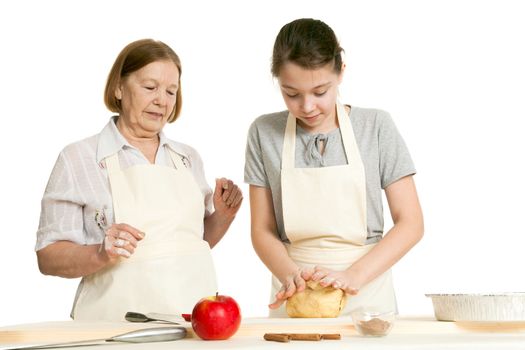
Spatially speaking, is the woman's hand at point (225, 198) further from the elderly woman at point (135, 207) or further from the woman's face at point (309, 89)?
the woman's face at point (309, 89)

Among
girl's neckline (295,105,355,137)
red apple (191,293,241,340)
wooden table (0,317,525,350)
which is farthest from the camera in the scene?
girl's neckline (295,105,355,137)

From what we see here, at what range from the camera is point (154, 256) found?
2734mm

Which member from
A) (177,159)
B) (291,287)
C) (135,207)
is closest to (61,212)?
(135,207)

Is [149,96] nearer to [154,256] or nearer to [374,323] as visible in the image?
[154,256]

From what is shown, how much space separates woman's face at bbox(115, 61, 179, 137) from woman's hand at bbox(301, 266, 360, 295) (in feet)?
2.60

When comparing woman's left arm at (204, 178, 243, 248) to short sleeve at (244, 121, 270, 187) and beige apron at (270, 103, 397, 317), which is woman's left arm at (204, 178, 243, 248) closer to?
short sleeve at (244, 121, 270, 187)

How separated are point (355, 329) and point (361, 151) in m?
0.83

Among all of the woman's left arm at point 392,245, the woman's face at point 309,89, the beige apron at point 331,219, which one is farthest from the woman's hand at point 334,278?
the woman's face at point 309,89

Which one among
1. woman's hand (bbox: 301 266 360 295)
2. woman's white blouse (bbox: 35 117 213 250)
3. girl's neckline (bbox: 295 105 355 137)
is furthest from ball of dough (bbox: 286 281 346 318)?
woman's white blouse (bbox: 35 117 213 250)

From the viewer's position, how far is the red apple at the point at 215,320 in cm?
192

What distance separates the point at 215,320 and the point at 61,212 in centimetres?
96

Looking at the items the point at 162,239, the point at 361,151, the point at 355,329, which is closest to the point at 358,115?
the point at 361,151

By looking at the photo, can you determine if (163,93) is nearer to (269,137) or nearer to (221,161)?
(269,137)

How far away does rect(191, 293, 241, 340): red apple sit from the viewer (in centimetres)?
192
